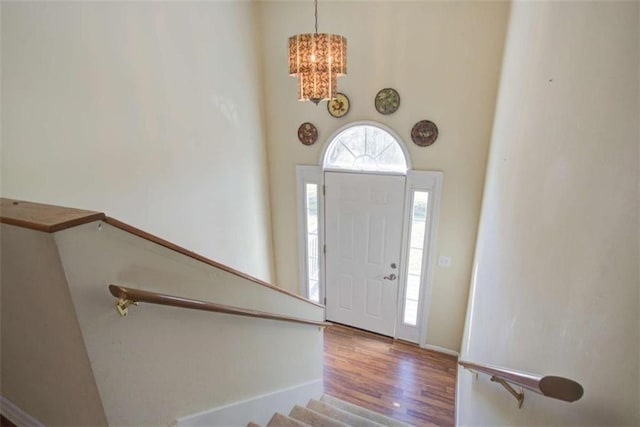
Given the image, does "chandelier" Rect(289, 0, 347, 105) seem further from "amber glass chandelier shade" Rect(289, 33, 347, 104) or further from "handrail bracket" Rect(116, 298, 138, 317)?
"handrail bracket" Rect(116, 298, 138, 317)

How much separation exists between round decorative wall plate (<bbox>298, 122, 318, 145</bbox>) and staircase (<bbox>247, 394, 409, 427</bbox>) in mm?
2493

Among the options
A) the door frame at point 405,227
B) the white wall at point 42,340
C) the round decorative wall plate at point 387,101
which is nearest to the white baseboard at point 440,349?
the door frame at point 405,227

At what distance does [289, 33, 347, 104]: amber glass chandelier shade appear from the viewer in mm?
2029

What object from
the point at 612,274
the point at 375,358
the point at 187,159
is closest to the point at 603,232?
the point at 612,274

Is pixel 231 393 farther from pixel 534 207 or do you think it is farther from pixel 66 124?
pixel 66 124

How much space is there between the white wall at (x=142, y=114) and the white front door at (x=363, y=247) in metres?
0.99

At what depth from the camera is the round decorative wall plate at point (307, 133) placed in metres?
3.53

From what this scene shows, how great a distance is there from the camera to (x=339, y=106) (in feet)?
10.9

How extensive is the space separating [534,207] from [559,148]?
285 mm

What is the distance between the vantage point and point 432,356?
11.9 feet

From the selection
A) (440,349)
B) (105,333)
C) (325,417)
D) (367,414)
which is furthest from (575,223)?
(440,349)

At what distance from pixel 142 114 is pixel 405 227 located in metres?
2.60

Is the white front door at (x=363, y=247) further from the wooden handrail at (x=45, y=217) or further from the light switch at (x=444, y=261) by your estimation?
the wooden handrail at (x=45, y=217)

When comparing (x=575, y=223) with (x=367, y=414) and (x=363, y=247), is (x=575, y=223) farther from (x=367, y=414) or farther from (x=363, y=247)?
(x=363, y=247)
